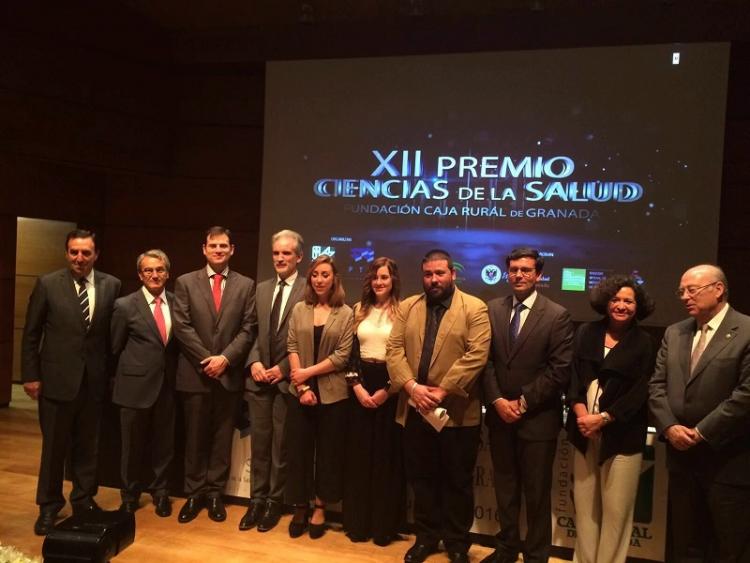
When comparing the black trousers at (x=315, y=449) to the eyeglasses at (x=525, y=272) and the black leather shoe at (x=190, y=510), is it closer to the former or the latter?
the black leather shoe at (x=190, y=510)

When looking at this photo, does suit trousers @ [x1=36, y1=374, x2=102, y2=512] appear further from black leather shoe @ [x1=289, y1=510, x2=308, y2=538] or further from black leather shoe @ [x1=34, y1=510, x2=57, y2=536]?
black leather shoe @ [x1=289, y1=510, x2=308, y2=538]

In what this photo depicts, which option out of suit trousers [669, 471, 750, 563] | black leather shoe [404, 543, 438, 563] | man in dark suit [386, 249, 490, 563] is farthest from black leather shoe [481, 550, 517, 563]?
suit trousers [669, 471, 750, 563]

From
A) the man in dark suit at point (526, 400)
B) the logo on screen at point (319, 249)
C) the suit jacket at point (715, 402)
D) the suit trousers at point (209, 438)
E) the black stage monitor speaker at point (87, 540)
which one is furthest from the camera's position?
the logo on screen at point (319, 249)

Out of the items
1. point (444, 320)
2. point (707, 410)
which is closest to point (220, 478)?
point (444, 320)

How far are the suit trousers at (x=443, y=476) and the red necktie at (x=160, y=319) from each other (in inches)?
59.9

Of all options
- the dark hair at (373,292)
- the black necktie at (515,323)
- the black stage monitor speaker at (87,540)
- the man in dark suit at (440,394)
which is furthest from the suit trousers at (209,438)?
the black necktie at (515,323)

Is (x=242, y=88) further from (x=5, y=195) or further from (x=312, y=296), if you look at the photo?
(x=312, y=296)

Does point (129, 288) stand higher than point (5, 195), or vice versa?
point (5, 195)

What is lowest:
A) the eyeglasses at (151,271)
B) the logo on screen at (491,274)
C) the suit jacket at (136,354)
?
the suit jacket at (136,354)

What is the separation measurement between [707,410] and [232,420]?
8.28 ft

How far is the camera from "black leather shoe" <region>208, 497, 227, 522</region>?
366cm

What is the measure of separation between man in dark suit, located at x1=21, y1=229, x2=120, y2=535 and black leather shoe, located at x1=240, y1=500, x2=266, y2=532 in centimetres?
82

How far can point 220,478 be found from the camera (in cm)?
375

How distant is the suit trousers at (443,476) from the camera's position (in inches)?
123
